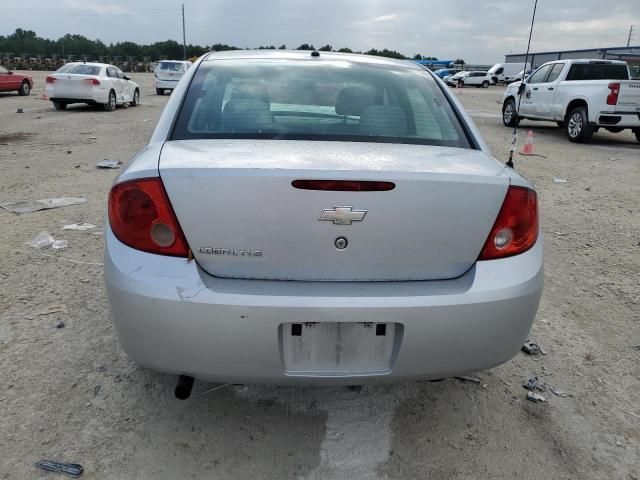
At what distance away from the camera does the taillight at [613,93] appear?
11328mm

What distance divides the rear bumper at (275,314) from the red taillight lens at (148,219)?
0.15 ft

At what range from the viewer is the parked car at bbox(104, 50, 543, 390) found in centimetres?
192

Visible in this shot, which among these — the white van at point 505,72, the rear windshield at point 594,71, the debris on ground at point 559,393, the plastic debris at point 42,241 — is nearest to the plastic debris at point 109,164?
the plastic debris at point 42,241

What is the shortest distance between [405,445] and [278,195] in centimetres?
129

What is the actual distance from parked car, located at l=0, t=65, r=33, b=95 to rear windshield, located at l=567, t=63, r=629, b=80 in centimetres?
2018

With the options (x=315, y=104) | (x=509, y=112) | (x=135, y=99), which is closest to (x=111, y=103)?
(x=135, y=99)

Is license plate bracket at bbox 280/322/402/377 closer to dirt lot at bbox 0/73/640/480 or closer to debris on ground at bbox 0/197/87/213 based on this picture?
dirt lot at bbox 0/73/640/480

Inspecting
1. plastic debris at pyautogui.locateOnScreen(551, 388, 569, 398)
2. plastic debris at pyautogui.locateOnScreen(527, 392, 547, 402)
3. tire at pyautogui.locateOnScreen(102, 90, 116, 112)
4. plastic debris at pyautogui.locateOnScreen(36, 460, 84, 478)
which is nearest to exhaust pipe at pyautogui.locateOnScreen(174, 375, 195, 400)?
plastic debris at pyautogui.locateOnScreen(36, 460, 84, 478)

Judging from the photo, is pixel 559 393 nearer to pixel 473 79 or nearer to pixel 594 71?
pixel 594 71

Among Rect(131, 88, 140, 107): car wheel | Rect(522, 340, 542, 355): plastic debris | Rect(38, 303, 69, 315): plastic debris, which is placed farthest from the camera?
Rect(131, 88, 140, 107): car wheel

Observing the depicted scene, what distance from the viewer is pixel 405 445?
234 centimetres

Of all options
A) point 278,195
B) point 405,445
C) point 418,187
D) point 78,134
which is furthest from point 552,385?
point 78,134

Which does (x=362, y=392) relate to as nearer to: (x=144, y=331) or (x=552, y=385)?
(x=552, y=385)

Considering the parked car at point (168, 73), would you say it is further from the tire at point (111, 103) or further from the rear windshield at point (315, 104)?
the rear windshield at point (315, 104)
